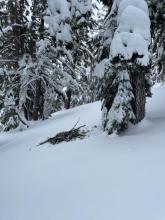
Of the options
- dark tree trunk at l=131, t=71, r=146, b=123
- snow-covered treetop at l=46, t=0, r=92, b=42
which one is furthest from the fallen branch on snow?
snow-covered treetop at l=46, t=0, r=92, b=42

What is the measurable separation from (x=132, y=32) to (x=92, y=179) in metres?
3.71

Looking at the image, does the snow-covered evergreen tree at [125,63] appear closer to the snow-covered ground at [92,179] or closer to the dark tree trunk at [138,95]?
the dark tree trunk at [138,95]

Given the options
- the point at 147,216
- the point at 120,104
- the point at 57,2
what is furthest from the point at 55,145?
the point at 147,216

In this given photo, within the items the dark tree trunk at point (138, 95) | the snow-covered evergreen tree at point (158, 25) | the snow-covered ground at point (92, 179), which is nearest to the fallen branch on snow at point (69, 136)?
the snow-covered ground at point (92, 179)

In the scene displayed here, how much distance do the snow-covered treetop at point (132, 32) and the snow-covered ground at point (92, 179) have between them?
5.94 ft

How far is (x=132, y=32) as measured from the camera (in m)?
9.36

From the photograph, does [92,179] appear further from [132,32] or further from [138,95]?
[132,32]

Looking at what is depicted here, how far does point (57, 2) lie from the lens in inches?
429

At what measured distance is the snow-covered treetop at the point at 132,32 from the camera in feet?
29.7

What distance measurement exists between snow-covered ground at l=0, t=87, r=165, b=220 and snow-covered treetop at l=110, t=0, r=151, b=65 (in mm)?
1810

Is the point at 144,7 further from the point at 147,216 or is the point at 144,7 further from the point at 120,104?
the point at 147,216

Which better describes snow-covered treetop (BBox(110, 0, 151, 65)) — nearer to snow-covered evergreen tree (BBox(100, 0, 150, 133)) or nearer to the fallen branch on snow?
snow-covered evergreen tree (BBox(100, 0, 150, 133))

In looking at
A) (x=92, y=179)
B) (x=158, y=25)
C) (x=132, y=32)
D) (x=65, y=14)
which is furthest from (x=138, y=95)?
(x=92, y=179)

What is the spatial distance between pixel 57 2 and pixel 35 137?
497 cm
